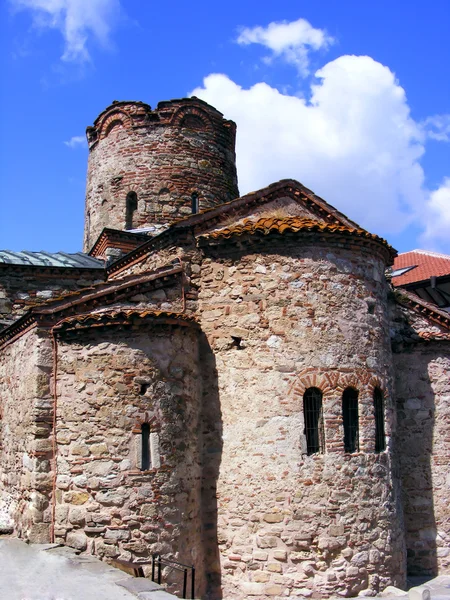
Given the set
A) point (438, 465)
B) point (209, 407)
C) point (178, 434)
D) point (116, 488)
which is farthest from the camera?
point (438, 465)

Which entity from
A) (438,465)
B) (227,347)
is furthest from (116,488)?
(438,465)

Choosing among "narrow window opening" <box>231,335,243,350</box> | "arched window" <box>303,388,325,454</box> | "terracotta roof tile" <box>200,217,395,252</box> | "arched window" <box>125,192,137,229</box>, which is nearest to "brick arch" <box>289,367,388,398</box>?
"arched window" <box>303,388,325,454</box>

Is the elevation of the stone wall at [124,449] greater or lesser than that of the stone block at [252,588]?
greater

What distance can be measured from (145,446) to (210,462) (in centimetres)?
130

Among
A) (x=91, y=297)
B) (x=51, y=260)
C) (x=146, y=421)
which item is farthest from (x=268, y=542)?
(x=51, y=260)

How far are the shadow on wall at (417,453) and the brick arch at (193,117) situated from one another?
25.7 ft

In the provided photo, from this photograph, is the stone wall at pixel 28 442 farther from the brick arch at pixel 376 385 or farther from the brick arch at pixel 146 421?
the brick arch at pixel 376 385

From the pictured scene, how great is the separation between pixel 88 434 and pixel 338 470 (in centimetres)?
360

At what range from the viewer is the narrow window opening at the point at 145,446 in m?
8.94

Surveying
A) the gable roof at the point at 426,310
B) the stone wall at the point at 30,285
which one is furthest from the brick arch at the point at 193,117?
the gable roof at the point at 426,310

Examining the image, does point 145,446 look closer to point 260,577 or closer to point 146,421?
point 146,421

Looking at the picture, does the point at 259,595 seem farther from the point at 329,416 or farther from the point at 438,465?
the point at 438,465

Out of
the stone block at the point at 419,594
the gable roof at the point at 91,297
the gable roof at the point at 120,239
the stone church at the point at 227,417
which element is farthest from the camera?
the gable roof at the point at 120,239

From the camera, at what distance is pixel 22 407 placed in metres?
9.66
